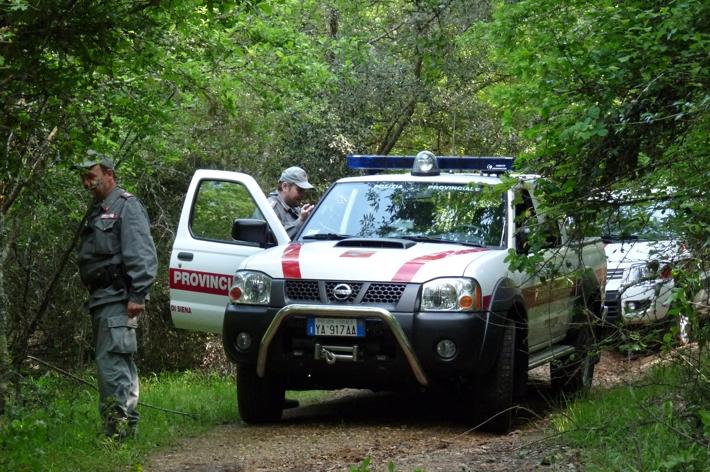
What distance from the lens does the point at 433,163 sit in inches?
380

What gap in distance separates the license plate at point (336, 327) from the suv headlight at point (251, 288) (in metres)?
0.39

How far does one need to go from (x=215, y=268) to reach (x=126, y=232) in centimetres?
145

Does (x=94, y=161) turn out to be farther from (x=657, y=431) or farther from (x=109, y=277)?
(x=657, y=431)

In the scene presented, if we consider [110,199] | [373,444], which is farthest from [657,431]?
[110,199]

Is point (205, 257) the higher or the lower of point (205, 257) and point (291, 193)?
the lower

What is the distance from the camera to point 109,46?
6.82 meters

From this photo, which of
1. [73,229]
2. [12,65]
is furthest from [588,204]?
[73,229]

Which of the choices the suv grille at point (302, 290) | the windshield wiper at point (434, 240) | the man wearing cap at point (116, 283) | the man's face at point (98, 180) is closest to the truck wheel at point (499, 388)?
the windshield wiper at point (434, 240)

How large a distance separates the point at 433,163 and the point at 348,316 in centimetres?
209

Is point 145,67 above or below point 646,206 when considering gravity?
above

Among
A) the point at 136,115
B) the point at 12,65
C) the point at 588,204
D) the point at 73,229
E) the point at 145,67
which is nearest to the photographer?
the point at 588,204

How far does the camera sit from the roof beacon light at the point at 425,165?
9.60 metres

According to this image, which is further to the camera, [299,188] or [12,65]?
[299,188]

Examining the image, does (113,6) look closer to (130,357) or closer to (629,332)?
(130,357)
